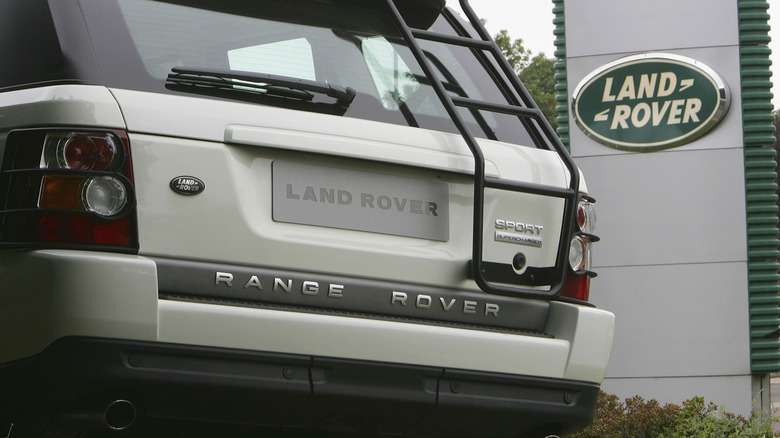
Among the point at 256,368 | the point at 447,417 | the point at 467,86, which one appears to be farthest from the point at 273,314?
the point at 467,86

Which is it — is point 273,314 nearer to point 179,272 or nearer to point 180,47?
point 179,272

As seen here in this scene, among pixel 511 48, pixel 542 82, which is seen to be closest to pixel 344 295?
pixel 511 48

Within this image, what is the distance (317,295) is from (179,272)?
0.43 meters

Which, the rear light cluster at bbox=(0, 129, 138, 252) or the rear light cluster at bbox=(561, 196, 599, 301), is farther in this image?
the rear light cluster at bbox=(561, 196, 599, 301)

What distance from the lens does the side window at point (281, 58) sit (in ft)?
11.5

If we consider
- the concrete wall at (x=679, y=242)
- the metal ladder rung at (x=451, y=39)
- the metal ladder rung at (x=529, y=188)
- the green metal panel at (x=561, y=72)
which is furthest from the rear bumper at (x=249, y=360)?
the green metal panel at (x=561, y=72)

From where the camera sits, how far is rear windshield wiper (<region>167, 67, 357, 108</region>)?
319 cm

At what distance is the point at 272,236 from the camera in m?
3.18

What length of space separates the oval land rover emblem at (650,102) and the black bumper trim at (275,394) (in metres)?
5.72

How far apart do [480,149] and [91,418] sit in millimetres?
1448

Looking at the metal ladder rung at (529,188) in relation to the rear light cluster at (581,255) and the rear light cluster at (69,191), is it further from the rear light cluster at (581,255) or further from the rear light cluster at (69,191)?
the rear light cluster at (69,191)

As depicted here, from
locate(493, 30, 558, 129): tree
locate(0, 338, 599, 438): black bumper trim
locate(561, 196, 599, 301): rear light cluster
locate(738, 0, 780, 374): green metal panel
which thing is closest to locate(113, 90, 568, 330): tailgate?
locate(561, 196, 599, 301): rear light cluster

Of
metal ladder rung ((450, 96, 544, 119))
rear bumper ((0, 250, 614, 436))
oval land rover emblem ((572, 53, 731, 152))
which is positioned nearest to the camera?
rear bumper ((0, 250, 614, 436))

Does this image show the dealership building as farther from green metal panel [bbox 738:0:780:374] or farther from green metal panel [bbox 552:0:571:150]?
green metal panel [bbox 552:0:571:150]
